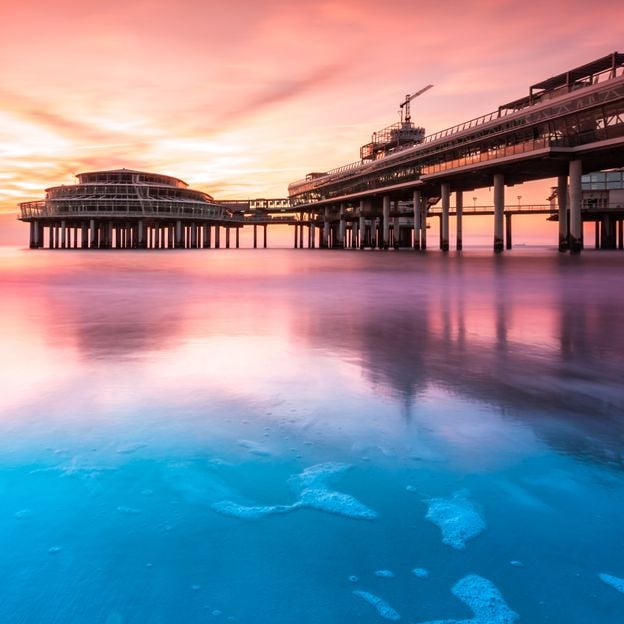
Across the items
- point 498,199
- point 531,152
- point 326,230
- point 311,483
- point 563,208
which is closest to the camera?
point 311,483

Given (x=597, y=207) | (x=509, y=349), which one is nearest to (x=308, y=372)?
(x=509, y=349)

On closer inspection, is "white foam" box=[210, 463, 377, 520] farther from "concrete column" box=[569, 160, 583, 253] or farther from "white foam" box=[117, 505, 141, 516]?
"concrete column" box=[569, 160, 583, 253]

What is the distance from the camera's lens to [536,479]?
121 inches

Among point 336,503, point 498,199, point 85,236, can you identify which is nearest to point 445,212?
point 498,199

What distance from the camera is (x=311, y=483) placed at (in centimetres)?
Answer: 302

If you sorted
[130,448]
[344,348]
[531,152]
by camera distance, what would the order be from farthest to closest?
1. [531,152]
2. [344,348]
3. [130,448]

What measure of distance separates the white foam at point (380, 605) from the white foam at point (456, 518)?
1.65 feet

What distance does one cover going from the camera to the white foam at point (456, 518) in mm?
2500

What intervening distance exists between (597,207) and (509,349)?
7839 cm

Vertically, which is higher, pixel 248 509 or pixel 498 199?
pixel 498 199

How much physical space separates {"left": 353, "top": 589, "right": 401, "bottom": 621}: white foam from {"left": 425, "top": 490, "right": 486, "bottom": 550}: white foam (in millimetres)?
502

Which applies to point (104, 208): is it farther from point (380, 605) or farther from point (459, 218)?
point (380, 605)

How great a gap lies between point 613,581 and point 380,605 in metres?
0.89

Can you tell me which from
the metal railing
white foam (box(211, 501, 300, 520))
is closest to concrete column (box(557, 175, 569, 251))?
white foam (box(211, 501, 300, 520))
